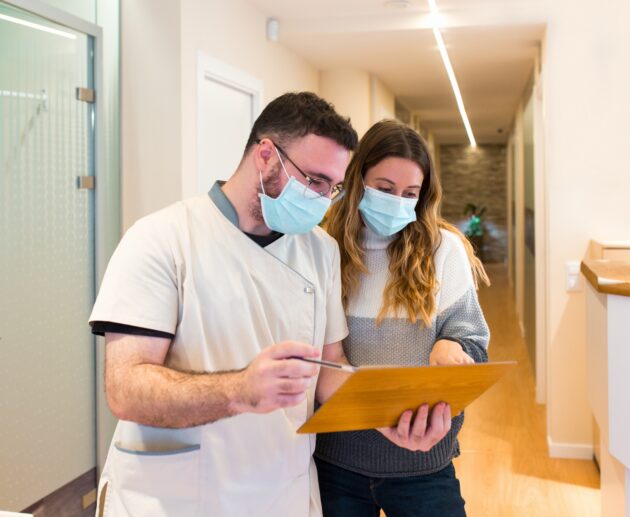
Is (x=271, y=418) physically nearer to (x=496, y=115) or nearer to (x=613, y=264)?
(x=613, y=264)

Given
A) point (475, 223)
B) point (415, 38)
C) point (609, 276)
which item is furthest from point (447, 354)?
point (475, 223)

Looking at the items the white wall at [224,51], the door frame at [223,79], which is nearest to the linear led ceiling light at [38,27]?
the white wall at [224,51]

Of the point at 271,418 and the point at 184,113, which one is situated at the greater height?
the point at 184,113

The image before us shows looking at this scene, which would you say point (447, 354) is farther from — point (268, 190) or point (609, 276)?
point (609, 276)

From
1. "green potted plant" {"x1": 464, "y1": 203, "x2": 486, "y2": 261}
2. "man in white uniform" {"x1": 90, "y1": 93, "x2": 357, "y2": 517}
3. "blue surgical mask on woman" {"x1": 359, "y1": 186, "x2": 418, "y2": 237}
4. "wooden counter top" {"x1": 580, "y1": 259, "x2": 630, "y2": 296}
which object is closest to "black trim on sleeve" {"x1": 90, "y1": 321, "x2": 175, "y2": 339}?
"man in white uniform" {"x1": 90, "y1": 93, "x2": 357, "y2": 517}

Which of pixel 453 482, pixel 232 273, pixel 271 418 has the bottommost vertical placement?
pixel 453 482

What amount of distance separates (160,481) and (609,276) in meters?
1.80

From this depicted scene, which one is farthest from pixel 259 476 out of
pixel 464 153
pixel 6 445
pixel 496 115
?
pixel 464 153

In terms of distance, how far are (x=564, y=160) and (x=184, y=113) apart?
201cm

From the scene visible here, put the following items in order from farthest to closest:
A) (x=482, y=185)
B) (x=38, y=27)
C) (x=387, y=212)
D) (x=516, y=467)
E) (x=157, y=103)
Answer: (x=482, y=185)
(x=516, y=467)
(x=157, y=103)
(x=38, y=27)
(x=387, y=212)

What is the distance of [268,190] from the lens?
148 cm

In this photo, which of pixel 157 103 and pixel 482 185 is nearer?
pixel 157 103

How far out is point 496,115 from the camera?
988 centimetres

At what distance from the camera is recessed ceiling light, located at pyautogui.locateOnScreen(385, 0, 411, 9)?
14.1 ft
